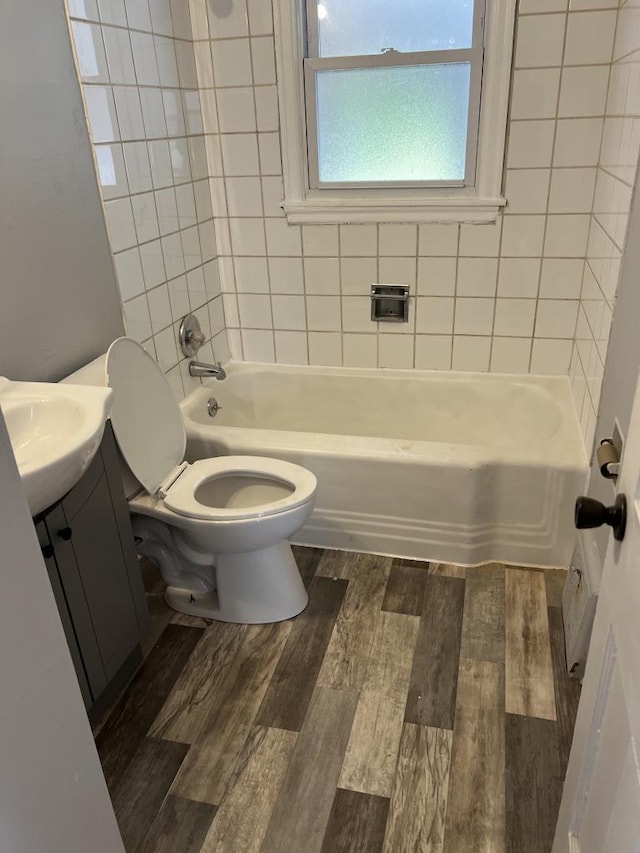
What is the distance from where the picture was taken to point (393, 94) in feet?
7.55

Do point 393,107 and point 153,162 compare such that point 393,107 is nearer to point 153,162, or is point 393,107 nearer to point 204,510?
point 153,162

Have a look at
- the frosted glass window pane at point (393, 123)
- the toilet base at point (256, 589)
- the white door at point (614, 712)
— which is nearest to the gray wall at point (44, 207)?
the toilet base at point (256, 589)

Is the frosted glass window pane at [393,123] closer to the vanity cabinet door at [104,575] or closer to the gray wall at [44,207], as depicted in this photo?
the gray wall at [44,207]

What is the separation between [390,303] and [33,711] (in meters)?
2.08

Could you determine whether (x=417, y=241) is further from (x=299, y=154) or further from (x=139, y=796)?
(x=139, y=796)

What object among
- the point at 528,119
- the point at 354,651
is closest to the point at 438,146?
the point at 528,119

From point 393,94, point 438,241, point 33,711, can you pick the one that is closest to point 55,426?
point 33,711

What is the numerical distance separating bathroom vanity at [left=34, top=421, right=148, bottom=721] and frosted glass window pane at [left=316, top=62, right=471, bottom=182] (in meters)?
1.44

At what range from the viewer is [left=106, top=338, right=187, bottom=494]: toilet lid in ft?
5.83

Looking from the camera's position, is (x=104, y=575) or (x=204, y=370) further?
(x=204, y=370)

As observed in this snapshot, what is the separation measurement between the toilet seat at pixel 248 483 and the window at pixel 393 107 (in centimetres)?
107

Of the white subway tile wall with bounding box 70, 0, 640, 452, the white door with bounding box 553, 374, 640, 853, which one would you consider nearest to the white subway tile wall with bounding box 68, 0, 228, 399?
the white subway tile wall with bounding box 70, 0, 640, 452

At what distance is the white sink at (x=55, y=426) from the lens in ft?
3.86

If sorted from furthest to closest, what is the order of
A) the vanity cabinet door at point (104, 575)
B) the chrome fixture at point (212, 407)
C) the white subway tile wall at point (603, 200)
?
the chrome fixture at point (212, 407) < the white subway tile wall at point (603, 200) < the vanity cabinet door at point (104, 575)
